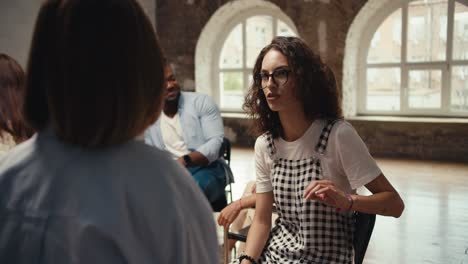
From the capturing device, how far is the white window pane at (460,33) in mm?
6512

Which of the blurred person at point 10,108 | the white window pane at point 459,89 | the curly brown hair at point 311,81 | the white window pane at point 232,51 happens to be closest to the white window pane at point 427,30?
the white window pane at point 459,89

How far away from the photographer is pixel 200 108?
3398 millimetres

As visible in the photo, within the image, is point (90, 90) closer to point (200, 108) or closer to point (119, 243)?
point (119, 243)

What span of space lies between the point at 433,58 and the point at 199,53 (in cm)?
379

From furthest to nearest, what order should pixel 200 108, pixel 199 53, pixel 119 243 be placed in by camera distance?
pixel 199 53 → pixel 200 108 → pixel 119 243

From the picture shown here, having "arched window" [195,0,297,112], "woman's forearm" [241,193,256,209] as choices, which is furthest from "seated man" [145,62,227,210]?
"arched window" [195,0,297,112]

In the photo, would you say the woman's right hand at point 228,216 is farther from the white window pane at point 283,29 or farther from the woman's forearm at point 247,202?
the white window pane at point 283,29

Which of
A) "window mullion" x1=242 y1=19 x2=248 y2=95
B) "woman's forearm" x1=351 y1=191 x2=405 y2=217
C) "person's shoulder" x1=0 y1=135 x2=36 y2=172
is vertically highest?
"window mullion" x1=242 y1=19 x2=248 y2=95

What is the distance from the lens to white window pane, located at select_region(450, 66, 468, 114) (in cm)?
669

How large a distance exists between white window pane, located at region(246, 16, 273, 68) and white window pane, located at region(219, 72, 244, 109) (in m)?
0.37

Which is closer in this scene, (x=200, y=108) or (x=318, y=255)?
(x=318, y=255)

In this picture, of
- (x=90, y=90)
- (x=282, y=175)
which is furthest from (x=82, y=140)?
(x=282, y=175)

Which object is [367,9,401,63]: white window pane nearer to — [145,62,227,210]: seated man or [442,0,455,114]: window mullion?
[442,0,455,114]: window mullion

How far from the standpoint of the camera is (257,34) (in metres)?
8.19
